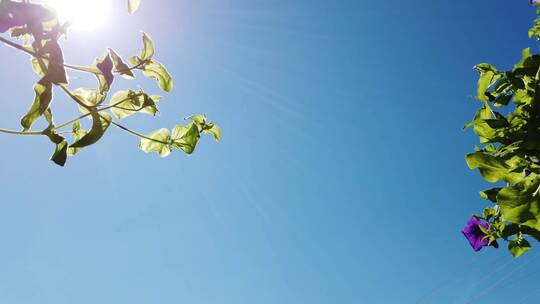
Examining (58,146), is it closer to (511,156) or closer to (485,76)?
(511,156)

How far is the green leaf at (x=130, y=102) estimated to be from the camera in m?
0.75

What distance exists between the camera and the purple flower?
5.76 feet

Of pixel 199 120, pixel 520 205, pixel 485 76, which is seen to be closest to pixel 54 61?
pixel 199 120

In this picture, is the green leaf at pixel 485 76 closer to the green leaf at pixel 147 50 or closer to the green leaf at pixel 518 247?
the green leaf at pixel 518 247

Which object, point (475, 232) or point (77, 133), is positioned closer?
point (77, 133)

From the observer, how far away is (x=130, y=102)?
779mm

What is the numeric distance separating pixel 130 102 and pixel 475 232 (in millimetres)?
1670

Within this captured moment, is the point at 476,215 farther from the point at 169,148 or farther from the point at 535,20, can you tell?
the point at 169,148

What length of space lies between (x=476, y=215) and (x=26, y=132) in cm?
183

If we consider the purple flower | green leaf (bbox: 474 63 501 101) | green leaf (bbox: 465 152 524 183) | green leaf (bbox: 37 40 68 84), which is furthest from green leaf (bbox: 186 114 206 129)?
the purple flower

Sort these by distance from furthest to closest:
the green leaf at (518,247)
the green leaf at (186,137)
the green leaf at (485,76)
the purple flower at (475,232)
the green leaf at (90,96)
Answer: the purple flower at (475,232), the green leaf at (518,247), the green leaf at (485,76), the green leaf at (186,137), the green leaf at (90,96)

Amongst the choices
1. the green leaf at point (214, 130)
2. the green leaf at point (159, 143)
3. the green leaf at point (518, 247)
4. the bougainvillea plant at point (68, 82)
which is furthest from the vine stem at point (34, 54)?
the green leaf at point (518, 247)

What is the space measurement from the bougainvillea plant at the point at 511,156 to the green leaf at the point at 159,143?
76 cm

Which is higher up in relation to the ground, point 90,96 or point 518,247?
point 90,96
